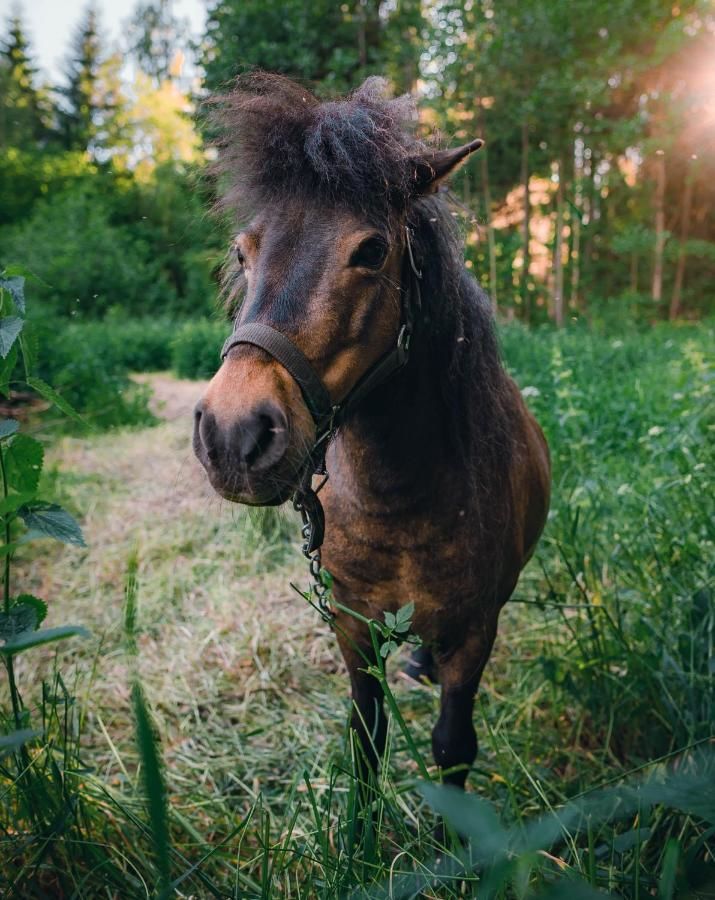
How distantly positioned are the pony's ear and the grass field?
3.25 ft

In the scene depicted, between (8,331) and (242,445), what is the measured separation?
538mm

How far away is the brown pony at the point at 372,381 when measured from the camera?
125 centimetres

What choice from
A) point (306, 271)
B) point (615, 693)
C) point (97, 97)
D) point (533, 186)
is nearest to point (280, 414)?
point (306, 271)

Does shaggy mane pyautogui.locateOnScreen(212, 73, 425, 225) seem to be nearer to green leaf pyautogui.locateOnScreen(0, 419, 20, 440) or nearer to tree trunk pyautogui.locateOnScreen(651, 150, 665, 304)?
green leaf pyautogui.locateOnScreen(0, 419, 20, 440)

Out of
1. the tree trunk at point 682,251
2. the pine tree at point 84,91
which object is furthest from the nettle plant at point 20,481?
the pine tree at point 84,91

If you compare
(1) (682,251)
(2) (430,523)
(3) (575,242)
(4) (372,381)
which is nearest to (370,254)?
(4) (372,381)

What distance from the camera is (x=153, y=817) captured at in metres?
0.42

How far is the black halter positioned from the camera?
1.24m

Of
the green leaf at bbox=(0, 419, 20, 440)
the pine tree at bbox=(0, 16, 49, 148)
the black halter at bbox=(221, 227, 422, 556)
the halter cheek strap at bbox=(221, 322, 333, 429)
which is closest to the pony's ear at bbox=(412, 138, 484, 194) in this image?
the black halter at bbox=(221, 227, 422, 556)

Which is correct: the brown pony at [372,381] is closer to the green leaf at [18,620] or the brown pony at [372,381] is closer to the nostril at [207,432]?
the nostril at [207,432]

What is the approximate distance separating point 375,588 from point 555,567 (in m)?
1.78

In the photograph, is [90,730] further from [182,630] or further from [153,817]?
[153,817]

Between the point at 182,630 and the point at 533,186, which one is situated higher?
the point at 533,186

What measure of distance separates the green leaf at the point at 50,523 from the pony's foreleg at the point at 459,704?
1.16 meters
